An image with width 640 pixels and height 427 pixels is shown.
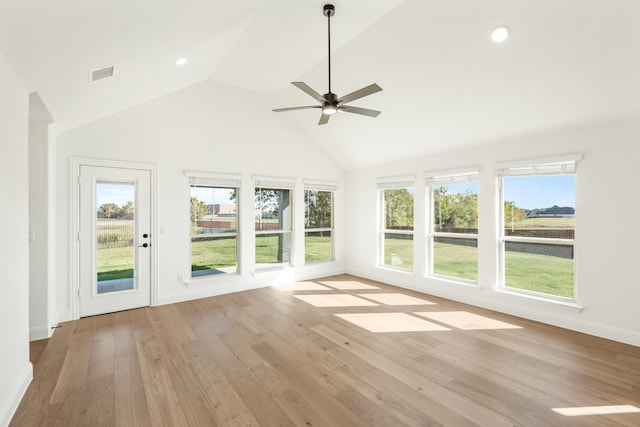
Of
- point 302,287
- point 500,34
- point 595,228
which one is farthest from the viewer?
point 302,287

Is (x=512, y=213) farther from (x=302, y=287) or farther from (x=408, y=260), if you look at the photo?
(x=302, y=287)

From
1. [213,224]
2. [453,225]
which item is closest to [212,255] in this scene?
[213,224]

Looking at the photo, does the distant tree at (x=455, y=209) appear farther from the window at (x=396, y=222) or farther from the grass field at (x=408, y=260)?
the window at (x=396, y=222)

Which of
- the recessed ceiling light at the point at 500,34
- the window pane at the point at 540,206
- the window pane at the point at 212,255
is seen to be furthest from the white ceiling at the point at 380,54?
the window pane at the point at 212,255

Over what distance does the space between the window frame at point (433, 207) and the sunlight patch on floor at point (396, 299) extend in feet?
2.09

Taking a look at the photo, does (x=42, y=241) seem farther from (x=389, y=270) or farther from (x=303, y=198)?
(x=389, y=270)

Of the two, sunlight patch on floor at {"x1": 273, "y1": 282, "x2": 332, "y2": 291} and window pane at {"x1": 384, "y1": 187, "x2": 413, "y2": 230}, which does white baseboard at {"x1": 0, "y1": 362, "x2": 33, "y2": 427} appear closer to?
sunlight patch on floor at {"x1": 273, "y1": 282, "x2": 332, "y2": 291}

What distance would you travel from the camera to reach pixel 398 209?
236 inches

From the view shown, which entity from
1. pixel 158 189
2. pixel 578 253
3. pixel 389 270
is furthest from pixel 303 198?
pixel 578 253

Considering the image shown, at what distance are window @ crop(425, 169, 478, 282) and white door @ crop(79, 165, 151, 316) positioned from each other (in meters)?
4.68

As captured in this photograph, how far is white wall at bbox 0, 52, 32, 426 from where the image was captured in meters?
2.01

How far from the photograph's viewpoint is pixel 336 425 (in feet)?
6.74

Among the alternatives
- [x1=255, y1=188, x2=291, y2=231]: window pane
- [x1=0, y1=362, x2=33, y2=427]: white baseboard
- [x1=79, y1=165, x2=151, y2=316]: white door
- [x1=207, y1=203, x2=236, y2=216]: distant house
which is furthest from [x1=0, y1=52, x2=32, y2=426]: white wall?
[x1=255, y1=188, x2=291, y2=231]: window pane

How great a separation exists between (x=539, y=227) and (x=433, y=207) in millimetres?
1626
